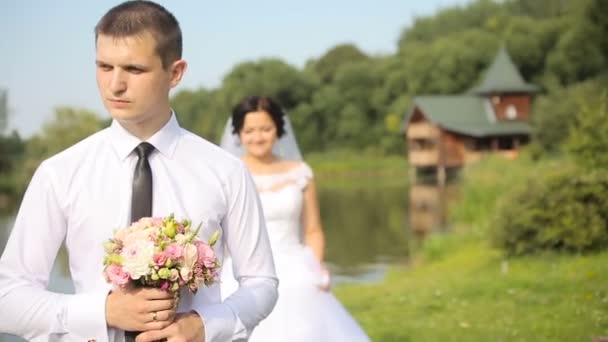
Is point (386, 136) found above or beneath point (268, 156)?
beneath

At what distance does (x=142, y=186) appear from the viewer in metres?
2.75

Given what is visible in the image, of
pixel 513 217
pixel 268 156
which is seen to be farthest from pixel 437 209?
pixel 268 156

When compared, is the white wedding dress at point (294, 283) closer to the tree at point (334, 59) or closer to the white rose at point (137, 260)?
the white rose at point (137, 260)

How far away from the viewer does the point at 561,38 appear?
174 feet

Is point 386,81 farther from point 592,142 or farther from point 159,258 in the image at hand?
point 159,258

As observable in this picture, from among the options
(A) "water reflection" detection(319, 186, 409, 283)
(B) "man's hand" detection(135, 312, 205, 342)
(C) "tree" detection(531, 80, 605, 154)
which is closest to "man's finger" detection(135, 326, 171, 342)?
(B) "man's hand" detection(135, 312, 205, 342)

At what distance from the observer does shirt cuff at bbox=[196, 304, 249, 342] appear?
2664 mm

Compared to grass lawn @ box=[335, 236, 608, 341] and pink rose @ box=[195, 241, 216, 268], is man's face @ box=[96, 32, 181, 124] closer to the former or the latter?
pink rose @ box=[195, 241, 216, 268]

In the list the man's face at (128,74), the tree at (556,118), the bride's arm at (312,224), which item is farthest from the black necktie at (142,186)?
the tree at (556,118)

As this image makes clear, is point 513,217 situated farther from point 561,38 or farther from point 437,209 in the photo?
point 561,38

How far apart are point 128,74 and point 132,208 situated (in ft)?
1.31

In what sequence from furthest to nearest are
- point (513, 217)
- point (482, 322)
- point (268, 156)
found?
point (513, 217)
point (482, 322)
point (268, 156)

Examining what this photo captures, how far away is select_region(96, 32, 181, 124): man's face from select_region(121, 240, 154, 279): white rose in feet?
1.39

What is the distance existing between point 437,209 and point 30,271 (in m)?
32.6
